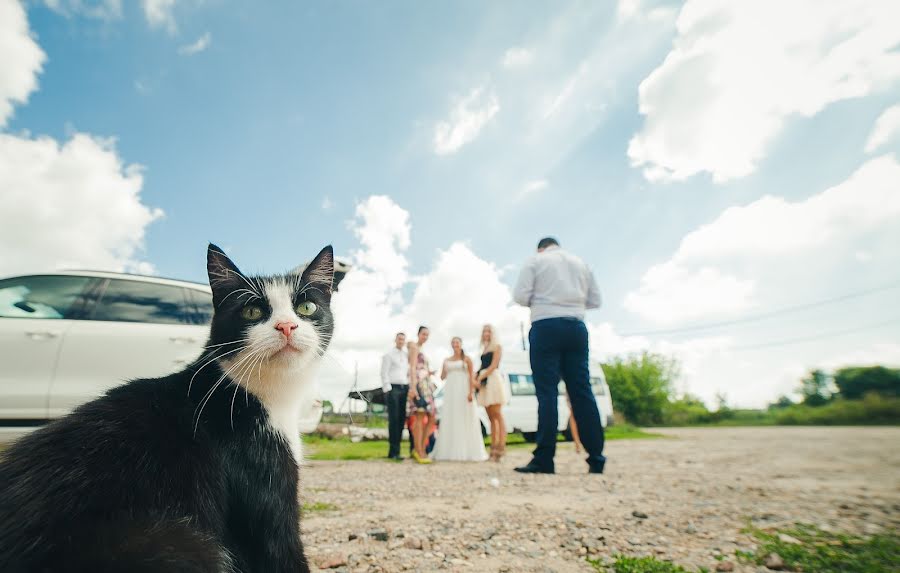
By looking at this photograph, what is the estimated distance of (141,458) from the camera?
1240 mm

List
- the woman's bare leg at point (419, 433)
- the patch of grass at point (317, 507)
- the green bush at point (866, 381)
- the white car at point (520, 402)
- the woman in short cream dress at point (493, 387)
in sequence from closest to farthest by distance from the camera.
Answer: the patch of grass at point (317, 507), the green bush at point (866, 381), the woman in short cream dress at point (493, 387), the woman's bare leg at point (419, 433), the white car at point (520, 402)

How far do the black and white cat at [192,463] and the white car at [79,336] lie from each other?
301 cm

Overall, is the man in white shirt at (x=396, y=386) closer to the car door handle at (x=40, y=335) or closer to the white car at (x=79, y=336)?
the white car at (x=79, y=336)

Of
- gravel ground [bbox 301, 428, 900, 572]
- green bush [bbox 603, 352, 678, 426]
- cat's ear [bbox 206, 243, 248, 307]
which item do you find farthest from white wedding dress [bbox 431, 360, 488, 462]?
green bush [bbox 603, 352, 678, 426]

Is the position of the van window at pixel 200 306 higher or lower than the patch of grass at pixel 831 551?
higher

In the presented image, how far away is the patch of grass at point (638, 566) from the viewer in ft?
5.89

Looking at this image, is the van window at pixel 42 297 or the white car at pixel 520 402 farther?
the white car at pixel 520 402

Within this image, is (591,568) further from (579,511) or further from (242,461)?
(242,461)

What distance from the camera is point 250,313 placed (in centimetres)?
186

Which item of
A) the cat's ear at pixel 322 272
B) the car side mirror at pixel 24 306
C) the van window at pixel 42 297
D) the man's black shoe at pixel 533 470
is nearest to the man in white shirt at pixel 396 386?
the man's black shoe at pixel 533 470

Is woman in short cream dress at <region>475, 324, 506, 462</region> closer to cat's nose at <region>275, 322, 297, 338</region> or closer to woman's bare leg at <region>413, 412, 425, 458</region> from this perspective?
woman's bare leg at <region>413, 412, 425, 458</region>

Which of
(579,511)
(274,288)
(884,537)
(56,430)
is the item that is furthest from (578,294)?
(56,430)

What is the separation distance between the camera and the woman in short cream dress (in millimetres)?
6793

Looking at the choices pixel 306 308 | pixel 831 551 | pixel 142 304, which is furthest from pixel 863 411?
pixel 142 304
